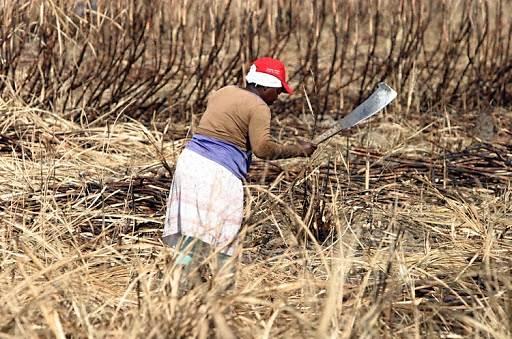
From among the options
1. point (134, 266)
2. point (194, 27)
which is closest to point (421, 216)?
point (134, 266)

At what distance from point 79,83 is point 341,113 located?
2.10 meters

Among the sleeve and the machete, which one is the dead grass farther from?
the machete

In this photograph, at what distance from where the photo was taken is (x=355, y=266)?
14.0ft

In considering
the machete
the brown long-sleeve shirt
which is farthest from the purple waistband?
the machete

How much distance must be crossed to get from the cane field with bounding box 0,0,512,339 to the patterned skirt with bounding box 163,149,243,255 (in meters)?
0.09

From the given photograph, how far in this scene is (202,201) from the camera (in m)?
3.89

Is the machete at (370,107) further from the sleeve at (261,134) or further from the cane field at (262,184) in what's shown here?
the sleeve at (261,134)

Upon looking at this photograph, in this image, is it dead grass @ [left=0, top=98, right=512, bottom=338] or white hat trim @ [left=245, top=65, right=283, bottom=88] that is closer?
dead grass @ [left=0, top=98, right=512, bottom=338]

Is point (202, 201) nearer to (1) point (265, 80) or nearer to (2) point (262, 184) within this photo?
(1) point (265, 80)

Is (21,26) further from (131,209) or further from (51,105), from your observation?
(131,209)

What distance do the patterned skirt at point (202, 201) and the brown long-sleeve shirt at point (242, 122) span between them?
13cm

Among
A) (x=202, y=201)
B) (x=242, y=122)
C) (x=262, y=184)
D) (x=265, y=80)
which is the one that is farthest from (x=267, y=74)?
(x=262, y=184)

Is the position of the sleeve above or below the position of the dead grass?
above

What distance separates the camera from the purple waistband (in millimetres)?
3988
